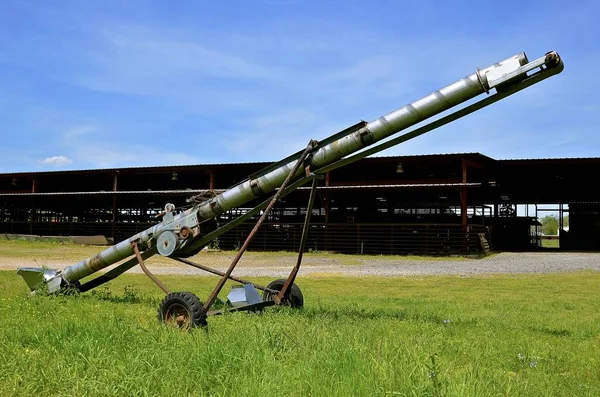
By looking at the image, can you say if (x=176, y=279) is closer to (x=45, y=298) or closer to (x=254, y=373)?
(x=45, y=298)

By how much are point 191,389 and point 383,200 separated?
36.1 meters

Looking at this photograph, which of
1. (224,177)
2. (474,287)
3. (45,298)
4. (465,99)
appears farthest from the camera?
(224,177)

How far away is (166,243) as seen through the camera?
9117 mm

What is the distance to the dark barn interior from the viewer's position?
1222 inches

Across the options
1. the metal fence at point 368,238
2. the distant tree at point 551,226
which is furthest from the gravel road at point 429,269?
the distant tree at point 551,226

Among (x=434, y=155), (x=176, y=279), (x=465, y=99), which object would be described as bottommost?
(x=176, y=279)

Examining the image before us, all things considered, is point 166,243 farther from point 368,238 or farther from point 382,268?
point 368,238

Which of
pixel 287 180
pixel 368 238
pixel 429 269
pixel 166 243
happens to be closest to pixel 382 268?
pixel 429 269

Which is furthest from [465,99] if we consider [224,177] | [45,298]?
[224,177]

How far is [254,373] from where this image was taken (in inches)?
194

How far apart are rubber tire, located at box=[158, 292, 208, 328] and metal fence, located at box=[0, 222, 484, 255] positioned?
2414 cm

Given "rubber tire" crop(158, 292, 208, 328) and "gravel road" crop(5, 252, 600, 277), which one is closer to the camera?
"rubber tire" crop(158, 292, 208, 328)

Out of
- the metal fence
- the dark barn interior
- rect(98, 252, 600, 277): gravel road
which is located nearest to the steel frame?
rect(98, 252, 600, 277): gravel road

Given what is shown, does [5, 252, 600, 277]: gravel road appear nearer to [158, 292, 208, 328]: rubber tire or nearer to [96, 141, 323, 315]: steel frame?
[96, 141, 323, 315]: steel frame
